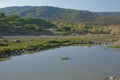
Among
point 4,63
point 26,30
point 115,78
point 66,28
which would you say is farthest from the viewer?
point 66,28

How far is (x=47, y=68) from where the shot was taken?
4766cm

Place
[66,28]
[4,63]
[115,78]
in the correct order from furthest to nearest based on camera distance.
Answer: [66,28], [4,63], [115,78]

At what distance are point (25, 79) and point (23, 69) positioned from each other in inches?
327

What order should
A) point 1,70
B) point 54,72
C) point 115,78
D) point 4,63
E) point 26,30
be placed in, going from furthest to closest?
point 26,30 → point 4,63 → point 1,70 → point 54,72 → point 115,78

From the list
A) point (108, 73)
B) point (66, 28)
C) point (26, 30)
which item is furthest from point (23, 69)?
point (66, 28)

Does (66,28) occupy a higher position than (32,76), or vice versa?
(32,76)

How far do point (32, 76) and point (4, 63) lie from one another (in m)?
15.3

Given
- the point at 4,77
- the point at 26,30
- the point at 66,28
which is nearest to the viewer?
the point at 4,77

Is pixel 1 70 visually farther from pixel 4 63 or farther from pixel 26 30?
pixel 26 30

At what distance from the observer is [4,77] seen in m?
40.9

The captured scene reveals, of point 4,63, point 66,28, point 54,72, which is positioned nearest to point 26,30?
point 66,28

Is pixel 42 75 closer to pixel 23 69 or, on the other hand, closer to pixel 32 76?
pixel 32 76

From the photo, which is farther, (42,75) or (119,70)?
(119,70)

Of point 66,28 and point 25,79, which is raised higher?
point 25,79
